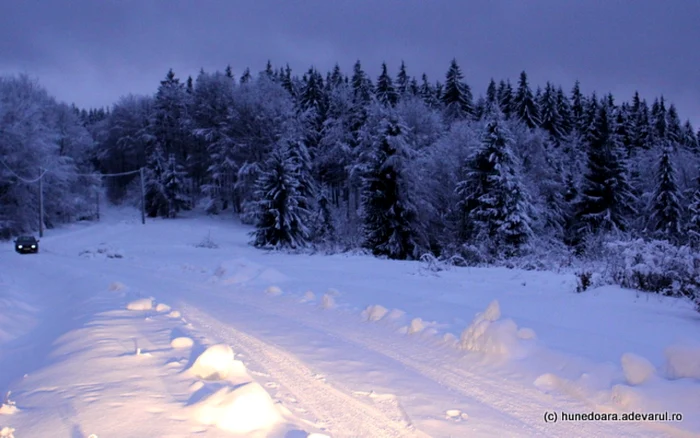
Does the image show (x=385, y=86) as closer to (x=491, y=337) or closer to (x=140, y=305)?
(x=140, y=305)

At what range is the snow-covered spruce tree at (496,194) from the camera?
77.8 ft

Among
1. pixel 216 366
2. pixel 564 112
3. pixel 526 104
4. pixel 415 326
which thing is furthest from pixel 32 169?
pixel 564 112

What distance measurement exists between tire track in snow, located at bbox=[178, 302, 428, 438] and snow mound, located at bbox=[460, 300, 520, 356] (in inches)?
89.9

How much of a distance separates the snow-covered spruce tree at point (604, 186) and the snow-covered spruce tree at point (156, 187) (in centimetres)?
4425

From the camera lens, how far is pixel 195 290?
41.9 ft

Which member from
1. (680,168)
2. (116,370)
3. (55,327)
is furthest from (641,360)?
(680,168)

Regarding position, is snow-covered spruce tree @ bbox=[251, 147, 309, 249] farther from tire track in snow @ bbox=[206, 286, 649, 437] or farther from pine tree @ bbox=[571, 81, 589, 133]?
pine tree @ bbox=[571, 81, 589, 133]

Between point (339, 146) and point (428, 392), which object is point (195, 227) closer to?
point (339, 146)

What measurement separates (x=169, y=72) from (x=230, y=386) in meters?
77.1

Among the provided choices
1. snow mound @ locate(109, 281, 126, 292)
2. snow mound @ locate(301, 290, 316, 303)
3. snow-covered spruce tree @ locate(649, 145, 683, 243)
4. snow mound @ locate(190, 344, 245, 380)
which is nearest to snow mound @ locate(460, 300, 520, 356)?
snow mound @ locate(190, 344, 245, 380)

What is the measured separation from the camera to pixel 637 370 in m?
4.93

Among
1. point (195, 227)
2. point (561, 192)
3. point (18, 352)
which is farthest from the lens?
point (195, 227)

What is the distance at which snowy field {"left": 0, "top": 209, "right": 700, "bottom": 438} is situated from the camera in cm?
411

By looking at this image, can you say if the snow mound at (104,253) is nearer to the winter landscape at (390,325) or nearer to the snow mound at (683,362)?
the winter landscape at (390,325)
